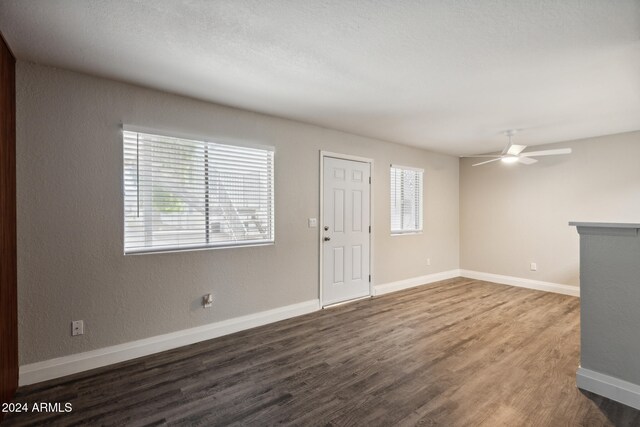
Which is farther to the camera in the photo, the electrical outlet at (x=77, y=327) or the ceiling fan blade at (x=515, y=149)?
the ceiling fan blade at (x=515, y=149)

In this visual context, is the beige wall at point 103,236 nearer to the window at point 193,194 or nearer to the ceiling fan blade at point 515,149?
the window at point 193,194

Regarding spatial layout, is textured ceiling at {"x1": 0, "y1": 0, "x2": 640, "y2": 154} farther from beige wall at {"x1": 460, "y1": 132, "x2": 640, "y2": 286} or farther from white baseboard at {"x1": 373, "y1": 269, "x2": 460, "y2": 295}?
white baseboard at {"x1": 373, "y1": 269, "x2": 460, "y2": 295}

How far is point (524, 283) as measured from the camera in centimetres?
554

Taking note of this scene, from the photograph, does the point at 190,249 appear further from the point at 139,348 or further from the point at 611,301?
the point at 611,301

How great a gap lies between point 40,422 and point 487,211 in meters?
6.70

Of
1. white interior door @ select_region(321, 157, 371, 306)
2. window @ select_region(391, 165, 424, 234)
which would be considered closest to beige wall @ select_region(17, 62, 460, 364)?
white interior door @ select_region(321, 157, 371, 306)

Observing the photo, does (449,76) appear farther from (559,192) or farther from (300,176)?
(559,192)

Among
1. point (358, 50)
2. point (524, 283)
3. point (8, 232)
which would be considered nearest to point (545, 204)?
point (524, 283)

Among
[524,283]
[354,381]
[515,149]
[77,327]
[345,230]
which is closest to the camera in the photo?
[354,381]

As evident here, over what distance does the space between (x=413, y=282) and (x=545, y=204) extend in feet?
8.61

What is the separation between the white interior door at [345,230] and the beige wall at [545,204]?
9.02ft

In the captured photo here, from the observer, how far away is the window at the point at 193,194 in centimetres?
289

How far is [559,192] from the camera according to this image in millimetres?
5141

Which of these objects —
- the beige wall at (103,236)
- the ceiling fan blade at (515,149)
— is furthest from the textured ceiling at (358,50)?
the ceiling fan blade at (515,149)
